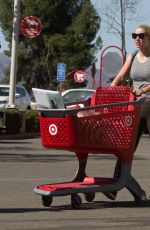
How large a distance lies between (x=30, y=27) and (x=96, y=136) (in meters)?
24.6

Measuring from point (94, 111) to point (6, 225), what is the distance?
1.78 m

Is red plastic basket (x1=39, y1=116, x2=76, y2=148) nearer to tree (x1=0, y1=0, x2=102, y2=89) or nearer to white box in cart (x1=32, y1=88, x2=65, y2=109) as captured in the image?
white box in cart (x1=32, y1=88, x2=65, y2=109)

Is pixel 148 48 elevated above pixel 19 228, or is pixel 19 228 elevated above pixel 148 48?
pixel 148 48

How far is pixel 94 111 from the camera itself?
30.6 feet

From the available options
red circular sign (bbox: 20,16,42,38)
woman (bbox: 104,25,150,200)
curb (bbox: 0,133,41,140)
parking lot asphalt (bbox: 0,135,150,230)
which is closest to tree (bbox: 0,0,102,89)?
red circular sign (bbox: 20,16,42,38)

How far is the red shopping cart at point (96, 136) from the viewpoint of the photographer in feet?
29.8

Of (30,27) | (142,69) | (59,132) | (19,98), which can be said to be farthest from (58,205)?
(19,98)

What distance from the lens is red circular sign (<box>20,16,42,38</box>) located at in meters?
32.9

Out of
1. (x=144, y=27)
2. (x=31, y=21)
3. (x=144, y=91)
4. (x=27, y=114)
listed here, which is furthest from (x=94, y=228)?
(x=31, y=21)

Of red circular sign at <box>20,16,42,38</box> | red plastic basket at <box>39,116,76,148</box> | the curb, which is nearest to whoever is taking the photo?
red plastic basket at <box>39,116,76,148</box>

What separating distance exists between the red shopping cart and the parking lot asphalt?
0.20 metres

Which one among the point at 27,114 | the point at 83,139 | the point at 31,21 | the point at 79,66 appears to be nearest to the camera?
the point at 83,139

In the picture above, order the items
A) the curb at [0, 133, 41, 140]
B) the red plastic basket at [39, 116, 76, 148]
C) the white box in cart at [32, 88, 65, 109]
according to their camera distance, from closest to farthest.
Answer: the red plastic basket at [39, 116, 76, 148] → the white box in cart at [32, 88, 65, 109] → the curb at [0, 133, 41, 140]

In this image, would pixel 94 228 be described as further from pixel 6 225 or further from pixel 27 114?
pixel 27 114
